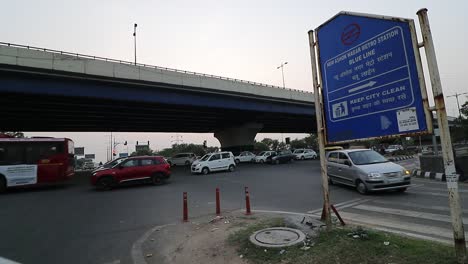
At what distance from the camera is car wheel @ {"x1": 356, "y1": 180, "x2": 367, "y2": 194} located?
10.0 m

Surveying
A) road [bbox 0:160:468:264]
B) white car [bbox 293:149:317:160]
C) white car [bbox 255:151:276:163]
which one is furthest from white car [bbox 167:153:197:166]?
road [bbox 0:160:468:264]

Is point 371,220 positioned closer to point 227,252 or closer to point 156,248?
point 227,252

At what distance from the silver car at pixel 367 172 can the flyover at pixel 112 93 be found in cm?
1843

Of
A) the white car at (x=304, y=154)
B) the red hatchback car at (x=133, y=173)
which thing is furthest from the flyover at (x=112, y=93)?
the red hatchback car at (x=133, y=173)

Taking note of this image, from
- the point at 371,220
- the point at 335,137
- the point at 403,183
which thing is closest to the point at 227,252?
the point at 335,137

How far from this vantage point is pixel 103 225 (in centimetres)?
758

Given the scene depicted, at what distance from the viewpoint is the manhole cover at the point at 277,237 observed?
4719 mm

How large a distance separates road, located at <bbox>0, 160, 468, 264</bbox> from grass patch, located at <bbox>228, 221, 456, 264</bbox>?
150cm

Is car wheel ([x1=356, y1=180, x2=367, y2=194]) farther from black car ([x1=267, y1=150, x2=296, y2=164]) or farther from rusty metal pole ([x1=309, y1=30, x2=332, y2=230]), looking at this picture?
black car ([x1=267, y1=150, x2=296, y2=164])

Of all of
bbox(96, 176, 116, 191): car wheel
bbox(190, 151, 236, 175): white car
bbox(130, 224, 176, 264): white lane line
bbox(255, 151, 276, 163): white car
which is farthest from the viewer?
bbox(255, 151, 276, 163): white car

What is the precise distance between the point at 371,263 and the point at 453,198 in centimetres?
136

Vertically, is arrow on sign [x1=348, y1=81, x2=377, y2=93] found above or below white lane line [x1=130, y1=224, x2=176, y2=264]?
above

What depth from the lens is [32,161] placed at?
644 inches

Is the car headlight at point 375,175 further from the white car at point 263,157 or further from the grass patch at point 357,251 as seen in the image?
the white car at point 263,157
